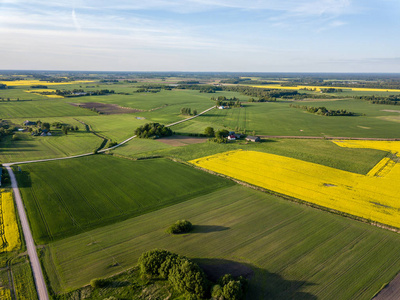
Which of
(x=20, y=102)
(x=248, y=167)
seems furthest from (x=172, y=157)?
(x=20, y=102)

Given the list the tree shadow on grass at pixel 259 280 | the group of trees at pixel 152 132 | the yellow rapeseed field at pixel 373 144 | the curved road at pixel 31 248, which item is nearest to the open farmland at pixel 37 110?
the group of trees at pixel 152 132

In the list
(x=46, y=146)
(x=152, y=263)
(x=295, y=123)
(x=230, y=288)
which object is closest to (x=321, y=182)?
(x=230, y=288)

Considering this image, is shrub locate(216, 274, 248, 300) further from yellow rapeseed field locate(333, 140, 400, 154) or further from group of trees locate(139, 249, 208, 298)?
yellow rapeseed field locate(333, 140, 400, 154)

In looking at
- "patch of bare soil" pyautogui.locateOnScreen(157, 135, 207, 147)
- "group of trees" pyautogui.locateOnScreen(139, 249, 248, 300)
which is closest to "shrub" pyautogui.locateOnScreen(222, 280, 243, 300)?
"group of trees" pyautogui.locateOnScreen(139, 249, 248, 300)

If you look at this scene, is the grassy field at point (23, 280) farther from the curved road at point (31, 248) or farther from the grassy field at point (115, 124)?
the grassy field at point (115, 124)

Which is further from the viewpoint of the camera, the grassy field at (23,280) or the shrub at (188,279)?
the grassy field at (23,280)

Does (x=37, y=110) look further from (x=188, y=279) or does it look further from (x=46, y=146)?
(x=188, y=279)
